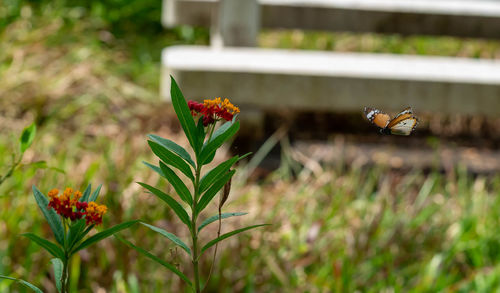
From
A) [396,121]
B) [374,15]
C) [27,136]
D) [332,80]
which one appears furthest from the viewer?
[374,15]

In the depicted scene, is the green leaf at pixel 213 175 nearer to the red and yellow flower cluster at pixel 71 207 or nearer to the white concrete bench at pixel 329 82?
the red and yellow flower cluster at pixel 71 207

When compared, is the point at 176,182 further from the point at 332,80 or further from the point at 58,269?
the point at 332,80

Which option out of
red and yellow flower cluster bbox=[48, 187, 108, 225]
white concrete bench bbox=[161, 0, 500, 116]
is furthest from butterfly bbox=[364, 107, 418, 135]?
white concrete bench bbox=[161, 0, 500, 116]

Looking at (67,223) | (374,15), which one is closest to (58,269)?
(67,223)

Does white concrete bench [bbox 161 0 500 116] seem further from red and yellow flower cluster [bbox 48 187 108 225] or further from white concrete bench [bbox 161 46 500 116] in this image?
red and yellow flower cluster [bbox 48 187 108 225]

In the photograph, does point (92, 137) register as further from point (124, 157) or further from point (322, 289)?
point (322, 289)

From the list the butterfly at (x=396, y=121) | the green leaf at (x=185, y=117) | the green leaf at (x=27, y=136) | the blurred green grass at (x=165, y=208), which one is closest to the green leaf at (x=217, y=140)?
the green leaf at (x=185, y=117)
